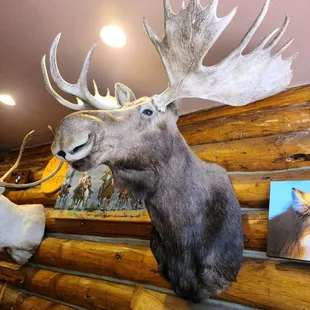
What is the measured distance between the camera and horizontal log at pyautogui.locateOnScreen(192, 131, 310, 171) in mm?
1620

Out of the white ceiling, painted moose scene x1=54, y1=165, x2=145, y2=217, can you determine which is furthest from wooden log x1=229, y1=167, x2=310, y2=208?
painted moose scene x1=54, y1=165, x2=145, y2=217

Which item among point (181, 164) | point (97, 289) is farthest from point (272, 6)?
point (97, 289)

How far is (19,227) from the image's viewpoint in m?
2.66

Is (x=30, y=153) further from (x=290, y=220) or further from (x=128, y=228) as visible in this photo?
(x=290, y=220)

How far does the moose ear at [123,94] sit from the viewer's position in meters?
1.71

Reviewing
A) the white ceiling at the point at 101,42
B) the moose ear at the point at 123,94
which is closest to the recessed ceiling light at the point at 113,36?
the white ceiling at the point at 101,42

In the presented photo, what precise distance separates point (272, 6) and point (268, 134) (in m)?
0.75

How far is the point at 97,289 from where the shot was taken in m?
2.24

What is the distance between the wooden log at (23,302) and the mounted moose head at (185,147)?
156 cm

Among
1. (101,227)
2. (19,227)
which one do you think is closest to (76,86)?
(101,227)

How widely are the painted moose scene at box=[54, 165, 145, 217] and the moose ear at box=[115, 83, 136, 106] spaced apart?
79cm

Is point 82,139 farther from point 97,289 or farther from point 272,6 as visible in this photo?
point 97,289

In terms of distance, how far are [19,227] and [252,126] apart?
2227 millimetres

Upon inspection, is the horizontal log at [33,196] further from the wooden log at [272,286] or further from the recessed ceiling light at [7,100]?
the wooden log at [272,286]
